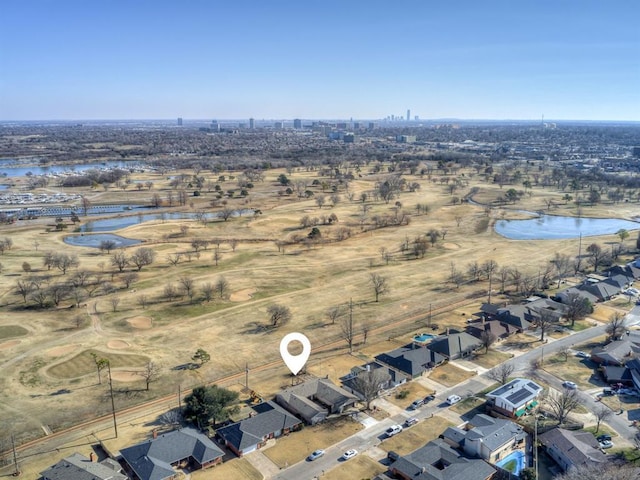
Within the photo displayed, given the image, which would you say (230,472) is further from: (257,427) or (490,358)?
(490,358)

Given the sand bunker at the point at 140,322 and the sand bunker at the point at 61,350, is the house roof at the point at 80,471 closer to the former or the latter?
the sand bunker at the point at 61,350

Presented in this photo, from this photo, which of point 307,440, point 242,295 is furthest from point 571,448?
point 242,295

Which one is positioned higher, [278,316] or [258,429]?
[278,316]

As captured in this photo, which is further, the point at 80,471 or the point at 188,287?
the point at 188,287

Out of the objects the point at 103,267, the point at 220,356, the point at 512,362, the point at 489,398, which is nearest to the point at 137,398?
the point at 220,356

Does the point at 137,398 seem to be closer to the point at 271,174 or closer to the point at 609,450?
the point at 609,450

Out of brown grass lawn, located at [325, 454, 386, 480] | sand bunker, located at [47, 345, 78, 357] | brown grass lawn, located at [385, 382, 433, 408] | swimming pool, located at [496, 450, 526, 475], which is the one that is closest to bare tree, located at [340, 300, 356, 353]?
brown grass lawn, located at [385, 382, 433, 408]

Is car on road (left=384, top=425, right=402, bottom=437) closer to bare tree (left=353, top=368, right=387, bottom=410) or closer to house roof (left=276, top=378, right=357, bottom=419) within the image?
bare tree (left=353, top=368, right=387, bottom=410)
